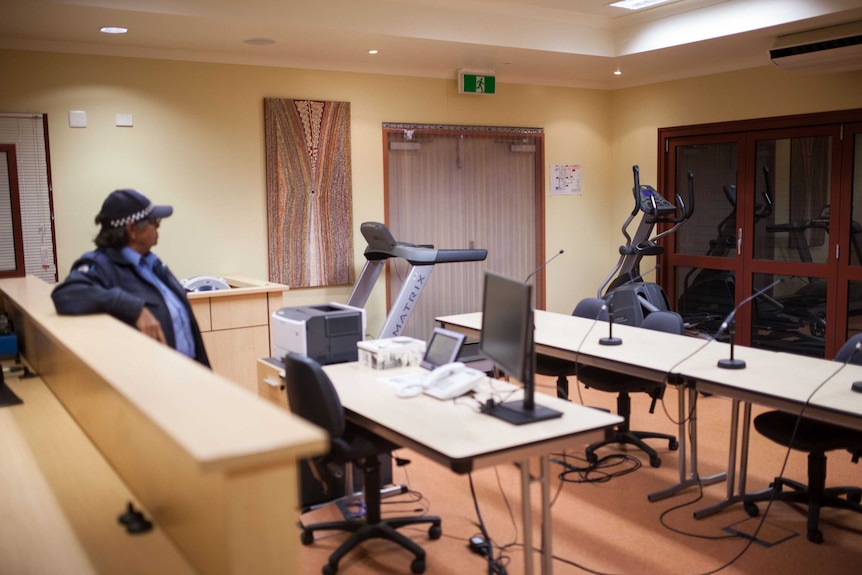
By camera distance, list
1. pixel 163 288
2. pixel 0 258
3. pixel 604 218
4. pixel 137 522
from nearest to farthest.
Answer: pixel 137 522, pixel 163 288, pixel 0 258, pixel 604 218

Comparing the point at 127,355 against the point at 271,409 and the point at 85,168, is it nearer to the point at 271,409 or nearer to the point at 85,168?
the point at 271,409

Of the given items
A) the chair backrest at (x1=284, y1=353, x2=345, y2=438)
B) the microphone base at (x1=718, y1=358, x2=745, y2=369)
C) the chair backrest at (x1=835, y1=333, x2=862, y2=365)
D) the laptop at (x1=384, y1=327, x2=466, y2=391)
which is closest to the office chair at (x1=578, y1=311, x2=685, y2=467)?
the microphone base at (x1=718, y1=358, x2=745, y2=369)

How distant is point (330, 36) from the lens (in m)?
5.35

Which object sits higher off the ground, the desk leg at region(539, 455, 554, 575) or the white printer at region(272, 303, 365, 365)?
the white printer at region(272, 303, 365, 365)

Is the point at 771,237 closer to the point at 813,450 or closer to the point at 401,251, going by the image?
the point at 401,251

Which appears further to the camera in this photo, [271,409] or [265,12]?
[265,12]

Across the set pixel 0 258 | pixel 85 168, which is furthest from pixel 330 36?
pixel 0 258

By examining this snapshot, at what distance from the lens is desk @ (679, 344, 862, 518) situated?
3021 millimetres

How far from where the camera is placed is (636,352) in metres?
Answer: 4.03

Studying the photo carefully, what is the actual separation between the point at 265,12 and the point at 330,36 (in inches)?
23.1

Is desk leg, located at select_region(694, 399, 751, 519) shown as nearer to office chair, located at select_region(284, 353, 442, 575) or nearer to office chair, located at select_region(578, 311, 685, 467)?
office chair, located at select_region(578, 311, 685, 467)

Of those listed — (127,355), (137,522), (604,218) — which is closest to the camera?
(137,522)

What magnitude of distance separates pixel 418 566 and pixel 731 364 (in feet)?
5.40

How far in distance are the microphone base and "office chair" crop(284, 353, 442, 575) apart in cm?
147
